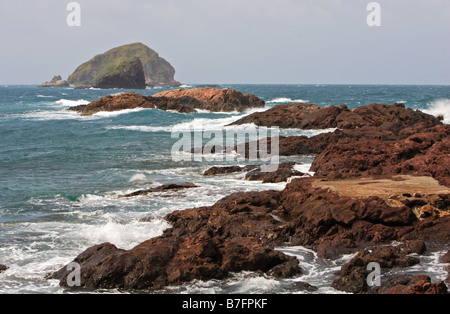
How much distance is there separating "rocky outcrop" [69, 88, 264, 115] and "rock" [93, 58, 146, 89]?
2863 inches

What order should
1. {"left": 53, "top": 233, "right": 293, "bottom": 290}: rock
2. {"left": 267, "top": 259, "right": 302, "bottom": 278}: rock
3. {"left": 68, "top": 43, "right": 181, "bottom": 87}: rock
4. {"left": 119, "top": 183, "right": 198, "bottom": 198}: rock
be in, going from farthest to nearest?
{"left": 68, "top": 43, "right": 181, "bottom": 87}: rock < {"left": 119, "top": 183, "right": 198, "bottom": 198}: rock < {"left": 267, "top": 259, "right": 302, "bottom": 278}: rock < {"left": 53, "top": 233, "right": 293, "bottom": 290}: rock

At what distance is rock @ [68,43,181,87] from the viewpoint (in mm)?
185400

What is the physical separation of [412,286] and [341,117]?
87.8 ft

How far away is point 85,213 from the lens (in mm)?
14234

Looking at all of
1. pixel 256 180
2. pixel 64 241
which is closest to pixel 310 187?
pixel 256 180

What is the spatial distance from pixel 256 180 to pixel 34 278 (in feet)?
34.2

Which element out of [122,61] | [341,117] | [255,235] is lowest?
[255,235]

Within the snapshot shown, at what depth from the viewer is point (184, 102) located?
2317 inches

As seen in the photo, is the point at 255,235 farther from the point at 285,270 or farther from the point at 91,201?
the point at 91,201

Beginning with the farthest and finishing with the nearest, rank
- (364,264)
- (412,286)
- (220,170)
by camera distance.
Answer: (220,170) → (364,264) → (412,286)

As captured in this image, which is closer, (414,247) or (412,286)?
(412,286)

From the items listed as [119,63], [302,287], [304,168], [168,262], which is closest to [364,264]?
[302,287]

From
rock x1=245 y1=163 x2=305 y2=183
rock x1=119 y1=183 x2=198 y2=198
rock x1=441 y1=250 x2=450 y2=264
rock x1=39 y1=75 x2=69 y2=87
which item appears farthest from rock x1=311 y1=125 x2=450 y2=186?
rock x1=39 y1=75 x2=69 y2=87

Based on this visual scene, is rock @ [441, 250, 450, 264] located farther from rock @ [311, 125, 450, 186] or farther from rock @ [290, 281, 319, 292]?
rock @ [311, 125, 450, 186]
